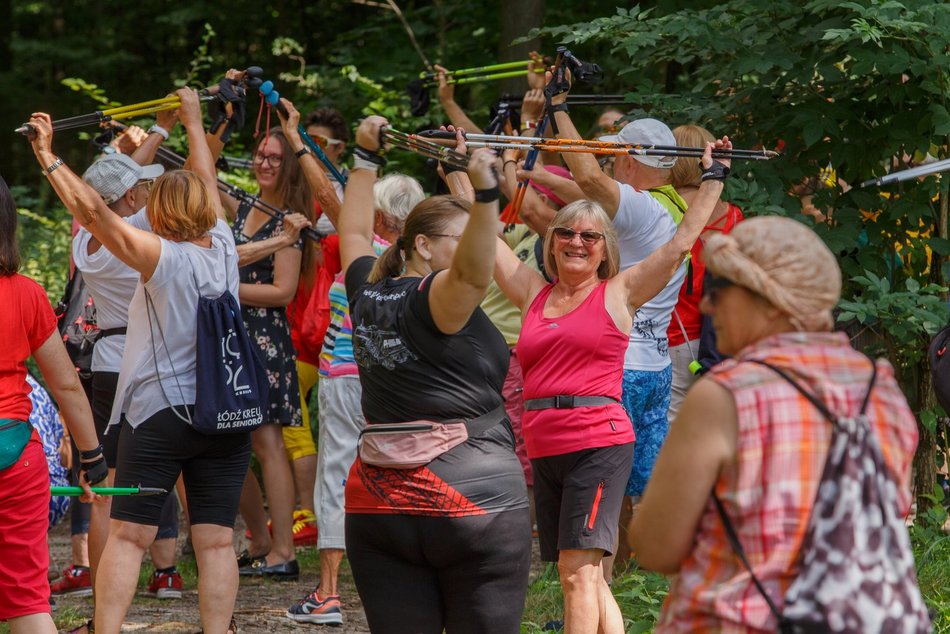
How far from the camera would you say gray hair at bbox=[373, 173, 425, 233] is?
5.79 metres

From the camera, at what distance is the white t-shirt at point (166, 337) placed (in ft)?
15.3

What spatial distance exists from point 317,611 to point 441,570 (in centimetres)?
207

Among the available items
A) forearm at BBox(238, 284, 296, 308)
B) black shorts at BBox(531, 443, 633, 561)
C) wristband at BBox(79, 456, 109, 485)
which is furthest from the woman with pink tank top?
forearm at BBox(238, 284, 296, 308)

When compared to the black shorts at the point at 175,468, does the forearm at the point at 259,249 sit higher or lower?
higher

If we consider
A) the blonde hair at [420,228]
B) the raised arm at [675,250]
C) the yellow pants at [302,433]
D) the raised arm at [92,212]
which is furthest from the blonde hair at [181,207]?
the yellow pants at [302,433]

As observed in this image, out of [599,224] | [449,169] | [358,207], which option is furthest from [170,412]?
[599,224]

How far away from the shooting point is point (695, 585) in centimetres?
241

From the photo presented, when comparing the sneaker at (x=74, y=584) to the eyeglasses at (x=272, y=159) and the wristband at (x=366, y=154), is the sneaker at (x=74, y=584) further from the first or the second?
the wristband at (x=366, y=154)

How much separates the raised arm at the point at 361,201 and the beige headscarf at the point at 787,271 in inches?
71.6

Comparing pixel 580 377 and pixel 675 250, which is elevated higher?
pixel 675 250

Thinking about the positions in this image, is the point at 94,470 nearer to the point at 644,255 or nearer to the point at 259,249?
the point at 259,249

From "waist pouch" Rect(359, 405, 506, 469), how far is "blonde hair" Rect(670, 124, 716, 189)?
2423 millimetres

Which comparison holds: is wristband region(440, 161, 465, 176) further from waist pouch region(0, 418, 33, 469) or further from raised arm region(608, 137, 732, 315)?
waist pouch region(0, 418, 33, 469)

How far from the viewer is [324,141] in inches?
279
